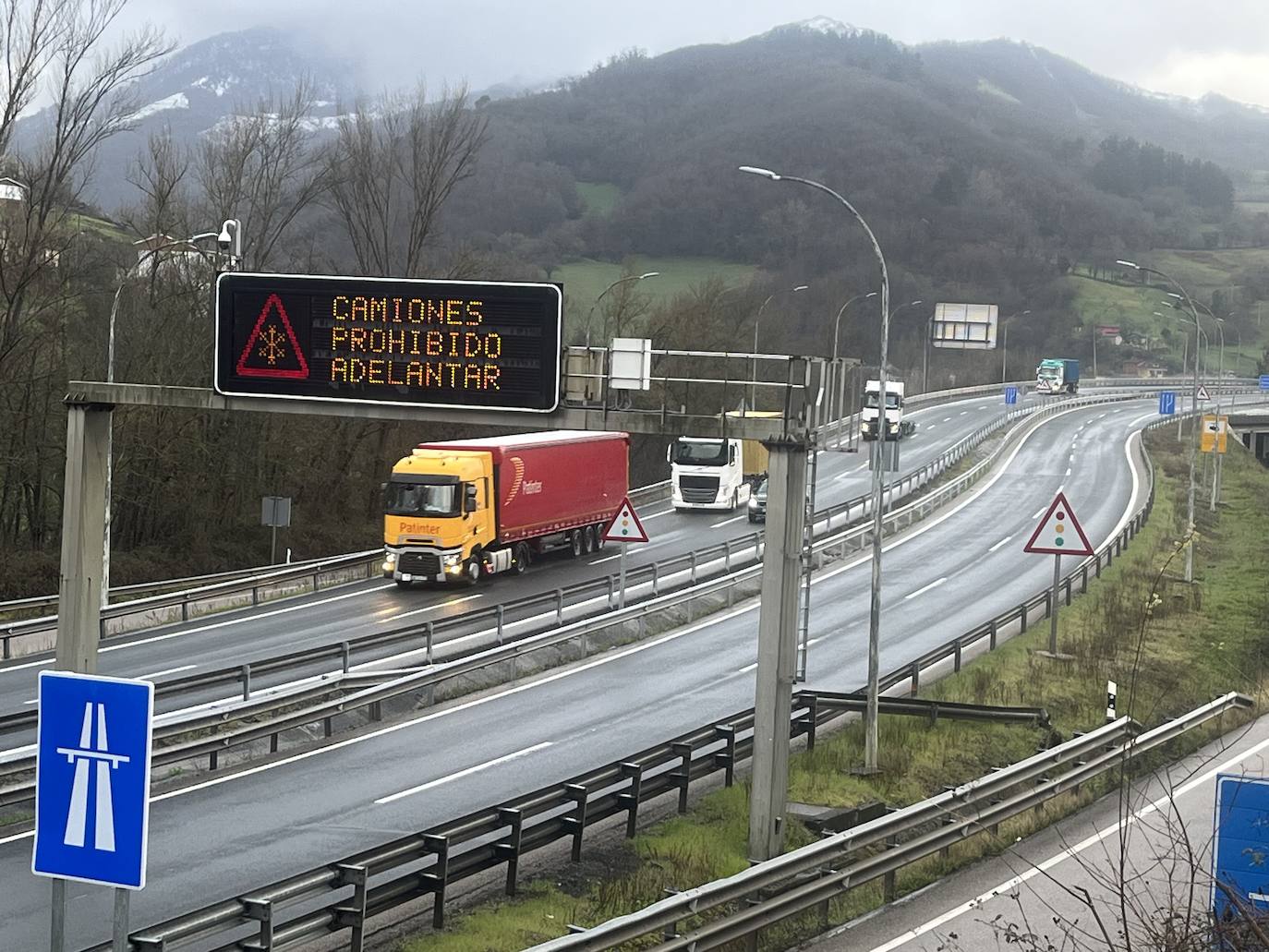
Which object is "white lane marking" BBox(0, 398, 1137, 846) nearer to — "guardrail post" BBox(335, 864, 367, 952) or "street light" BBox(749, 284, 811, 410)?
"street light" BBox(749, 284, 811, 410)

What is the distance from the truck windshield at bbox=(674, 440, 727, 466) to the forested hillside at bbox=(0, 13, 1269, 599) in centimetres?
1068

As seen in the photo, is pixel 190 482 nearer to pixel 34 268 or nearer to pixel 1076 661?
pixel 34 268

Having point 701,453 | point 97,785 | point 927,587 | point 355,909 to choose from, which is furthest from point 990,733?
point 701,453

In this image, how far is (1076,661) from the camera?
28.9 m

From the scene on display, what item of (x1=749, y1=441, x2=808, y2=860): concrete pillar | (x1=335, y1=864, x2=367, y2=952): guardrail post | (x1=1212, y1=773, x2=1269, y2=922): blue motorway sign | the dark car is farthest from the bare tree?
(x1=1212, y1=773, x2=1269, y2=922): blue motorway sign

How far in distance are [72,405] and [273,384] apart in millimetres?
2445

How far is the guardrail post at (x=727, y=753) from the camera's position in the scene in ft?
63.4

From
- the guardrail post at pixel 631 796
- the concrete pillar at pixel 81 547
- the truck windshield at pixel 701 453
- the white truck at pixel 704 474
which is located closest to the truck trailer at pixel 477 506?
the truck windshield at pixel 701 453

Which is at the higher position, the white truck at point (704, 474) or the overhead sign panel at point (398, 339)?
the overhead sign panel at point (398, 339)

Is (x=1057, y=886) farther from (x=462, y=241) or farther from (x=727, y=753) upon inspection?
(x=462, y=241)

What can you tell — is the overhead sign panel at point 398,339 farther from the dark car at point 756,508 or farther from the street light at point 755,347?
the dark car at point 756,508

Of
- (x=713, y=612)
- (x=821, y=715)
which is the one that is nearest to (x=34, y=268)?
(x=713, y=612)

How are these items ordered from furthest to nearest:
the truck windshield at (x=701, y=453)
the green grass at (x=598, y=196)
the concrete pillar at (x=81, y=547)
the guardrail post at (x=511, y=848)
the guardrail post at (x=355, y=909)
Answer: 1. the green grass at (x=598, y=196)
2. the truck windshield at (x=701, y=453)
3. the concrete pillar at (x=81, y=547)
4. the guardrail post at (x=511, y=848)
5. the guardrail post at (x=355, y=909)

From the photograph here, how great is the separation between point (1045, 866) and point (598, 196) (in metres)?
149
